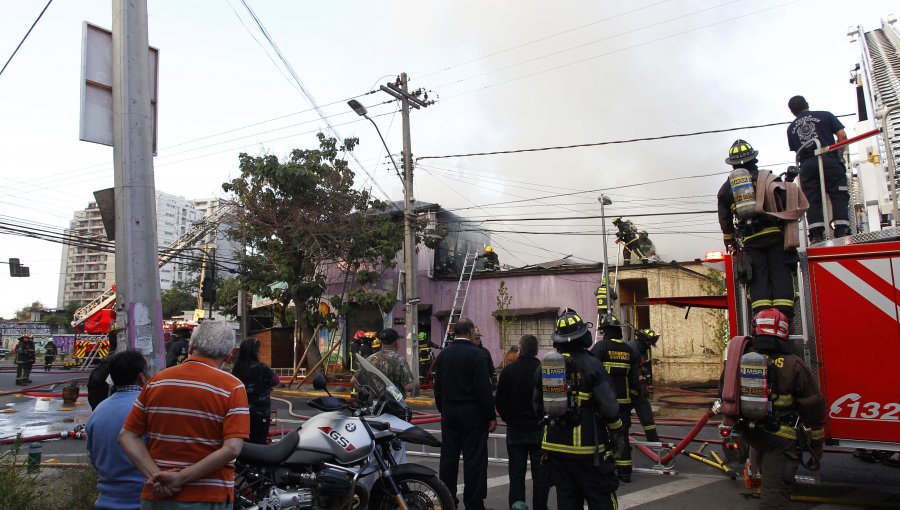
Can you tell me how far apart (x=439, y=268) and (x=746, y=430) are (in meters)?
19.9

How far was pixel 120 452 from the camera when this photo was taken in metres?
3.46

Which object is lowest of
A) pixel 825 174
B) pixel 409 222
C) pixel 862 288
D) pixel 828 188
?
pixel 862 288

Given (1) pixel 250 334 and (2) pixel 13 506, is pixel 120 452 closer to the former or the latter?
(2) pixel 13 506

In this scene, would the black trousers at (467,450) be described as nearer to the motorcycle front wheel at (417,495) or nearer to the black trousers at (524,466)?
the black trousers at (524,466)

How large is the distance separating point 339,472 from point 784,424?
3.43 metres

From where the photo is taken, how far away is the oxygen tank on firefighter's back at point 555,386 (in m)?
4.27

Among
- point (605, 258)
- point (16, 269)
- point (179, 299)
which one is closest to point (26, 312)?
point (179, 299)

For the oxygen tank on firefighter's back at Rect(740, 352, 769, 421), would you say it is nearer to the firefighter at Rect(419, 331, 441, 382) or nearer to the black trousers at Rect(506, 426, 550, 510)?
the black trousers at Rect(506, 426, 550, 510)

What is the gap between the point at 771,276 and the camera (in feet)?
17.7

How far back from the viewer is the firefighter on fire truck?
5309mm

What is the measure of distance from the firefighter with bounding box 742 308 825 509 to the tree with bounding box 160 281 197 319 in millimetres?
63261

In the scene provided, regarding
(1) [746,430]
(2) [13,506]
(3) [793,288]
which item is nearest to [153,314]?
(2) [13,506]

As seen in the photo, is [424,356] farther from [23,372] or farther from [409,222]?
[23,372]

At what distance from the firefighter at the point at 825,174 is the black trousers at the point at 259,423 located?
6.44m
